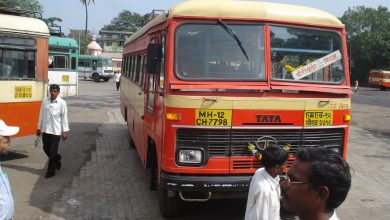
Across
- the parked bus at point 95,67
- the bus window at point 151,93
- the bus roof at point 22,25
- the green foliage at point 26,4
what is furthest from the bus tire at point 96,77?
the bus window at point 151,93

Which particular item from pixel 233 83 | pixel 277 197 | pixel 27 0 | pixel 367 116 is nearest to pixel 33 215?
pixel 233 83

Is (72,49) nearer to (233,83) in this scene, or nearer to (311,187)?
(233,83)

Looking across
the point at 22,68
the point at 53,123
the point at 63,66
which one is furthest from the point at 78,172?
the point at 63,66

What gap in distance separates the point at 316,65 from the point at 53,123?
4820 mm

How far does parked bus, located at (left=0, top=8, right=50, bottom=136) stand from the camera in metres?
9.95

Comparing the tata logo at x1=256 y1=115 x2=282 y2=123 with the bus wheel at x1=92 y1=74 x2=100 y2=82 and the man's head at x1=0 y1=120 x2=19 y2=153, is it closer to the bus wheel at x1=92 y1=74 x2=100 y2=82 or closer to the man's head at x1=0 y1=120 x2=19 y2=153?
Answer: the man's head at x1=0 y1=120 x2=19 y2=153

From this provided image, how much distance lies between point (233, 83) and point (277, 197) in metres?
2.11

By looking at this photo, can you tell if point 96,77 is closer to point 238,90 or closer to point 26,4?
point 26,4

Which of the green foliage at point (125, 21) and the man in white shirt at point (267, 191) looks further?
the green foliage at point (125, 21)

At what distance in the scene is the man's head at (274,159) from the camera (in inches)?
164

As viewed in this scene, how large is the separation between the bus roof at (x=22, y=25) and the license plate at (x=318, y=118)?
6.72m

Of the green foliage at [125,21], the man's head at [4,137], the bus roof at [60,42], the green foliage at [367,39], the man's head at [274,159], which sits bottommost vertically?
the man's head at [274,159]

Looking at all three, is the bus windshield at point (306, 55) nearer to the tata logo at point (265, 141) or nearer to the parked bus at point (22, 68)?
the tata logo at point (265, 141)

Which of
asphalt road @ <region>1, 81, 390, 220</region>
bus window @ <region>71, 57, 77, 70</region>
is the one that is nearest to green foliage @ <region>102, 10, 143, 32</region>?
bus window @ <region>71, 57, 77, 70</region>
